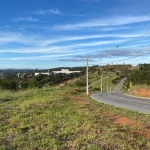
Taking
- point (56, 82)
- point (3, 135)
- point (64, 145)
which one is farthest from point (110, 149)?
point (56, 82)

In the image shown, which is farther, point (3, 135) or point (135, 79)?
point (135, 79)

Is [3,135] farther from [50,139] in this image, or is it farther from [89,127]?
[89,127]

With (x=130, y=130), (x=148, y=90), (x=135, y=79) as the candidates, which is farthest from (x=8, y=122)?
(x=135, y=79)

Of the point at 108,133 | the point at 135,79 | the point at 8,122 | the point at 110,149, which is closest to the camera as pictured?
the point at 110,149

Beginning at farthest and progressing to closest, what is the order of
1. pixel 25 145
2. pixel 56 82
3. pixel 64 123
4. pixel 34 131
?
pixel 56 82, pixel 64 123, pixel 34 131, pixel 25 145

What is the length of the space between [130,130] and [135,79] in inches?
3159

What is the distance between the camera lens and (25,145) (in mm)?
7504

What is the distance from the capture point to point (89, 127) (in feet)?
32.0

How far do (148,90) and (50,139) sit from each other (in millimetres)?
34619

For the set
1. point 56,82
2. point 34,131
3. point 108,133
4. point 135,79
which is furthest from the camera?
point 56,82

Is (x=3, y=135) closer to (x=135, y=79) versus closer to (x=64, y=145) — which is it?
(x=64, y=145)

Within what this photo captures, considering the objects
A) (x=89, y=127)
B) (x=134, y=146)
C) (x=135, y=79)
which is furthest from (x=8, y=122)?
(x=135, y=79)

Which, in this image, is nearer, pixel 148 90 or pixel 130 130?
pixel 130 130

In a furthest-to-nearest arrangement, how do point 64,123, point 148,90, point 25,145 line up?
point 148,90, point 64,123, point 25,145
